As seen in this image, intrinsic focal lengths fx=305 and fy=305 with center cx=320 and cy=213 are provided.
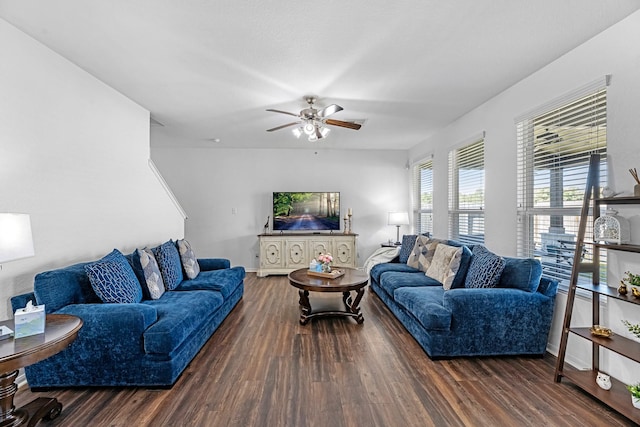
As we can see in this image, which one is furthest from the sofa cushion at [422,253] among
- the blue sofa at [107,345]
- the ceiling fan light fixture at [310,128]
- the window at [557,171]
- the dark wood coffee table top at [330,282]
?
the blue sofa at [107,345]

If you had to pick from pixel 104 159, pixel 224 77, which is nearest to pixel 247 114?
Result: pixel 224 77

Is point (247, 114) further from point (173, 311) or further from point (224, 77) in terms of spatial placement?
point (173, 311)

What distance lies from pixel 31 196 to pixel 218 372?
6.63ft

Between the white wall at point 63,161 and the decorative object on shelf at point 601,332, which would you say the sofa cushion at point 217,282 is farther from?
the decorative object on shelf at point 601,332

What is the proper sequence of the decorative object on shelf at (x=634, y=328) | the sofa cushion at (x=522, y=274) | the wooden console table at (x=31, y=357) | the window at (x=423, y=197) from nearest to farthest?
the wooden console table at (x=31, y=357), the decorative object on shelf at (x=634, y=328), the sofa cushion at (x=522, y=274), the window at (x=423, y=197)

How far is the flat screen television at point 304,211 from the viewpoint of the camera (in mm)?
6348

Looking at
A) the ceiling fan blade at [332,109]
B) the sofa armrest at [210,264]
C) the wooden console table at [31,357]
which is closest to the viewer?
the wooden console table at [31,357]

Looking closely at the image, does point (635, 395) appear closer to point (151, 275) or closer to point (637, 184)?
point (637, 184)

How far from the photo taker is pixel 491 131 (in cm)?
370

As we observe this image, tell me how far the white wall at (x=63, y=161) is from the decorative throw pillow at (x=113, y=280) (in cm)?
45

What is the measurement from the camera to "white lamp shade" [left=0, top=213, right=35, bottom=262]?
1.60 metres

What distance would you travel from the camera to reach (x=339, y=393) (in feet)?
7.09

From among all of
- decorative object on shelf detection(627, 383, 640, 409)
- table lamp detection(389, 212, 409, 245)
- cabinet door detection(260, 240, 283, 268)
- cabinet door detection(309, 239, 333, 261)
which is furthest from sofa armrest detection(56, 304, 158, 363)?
table lamp detection(389, 212, 409, 245)

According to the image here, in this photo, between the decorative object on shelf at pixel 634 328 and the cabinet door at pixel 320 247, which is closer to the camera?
the decorative object on shelf at pixel 634 328
